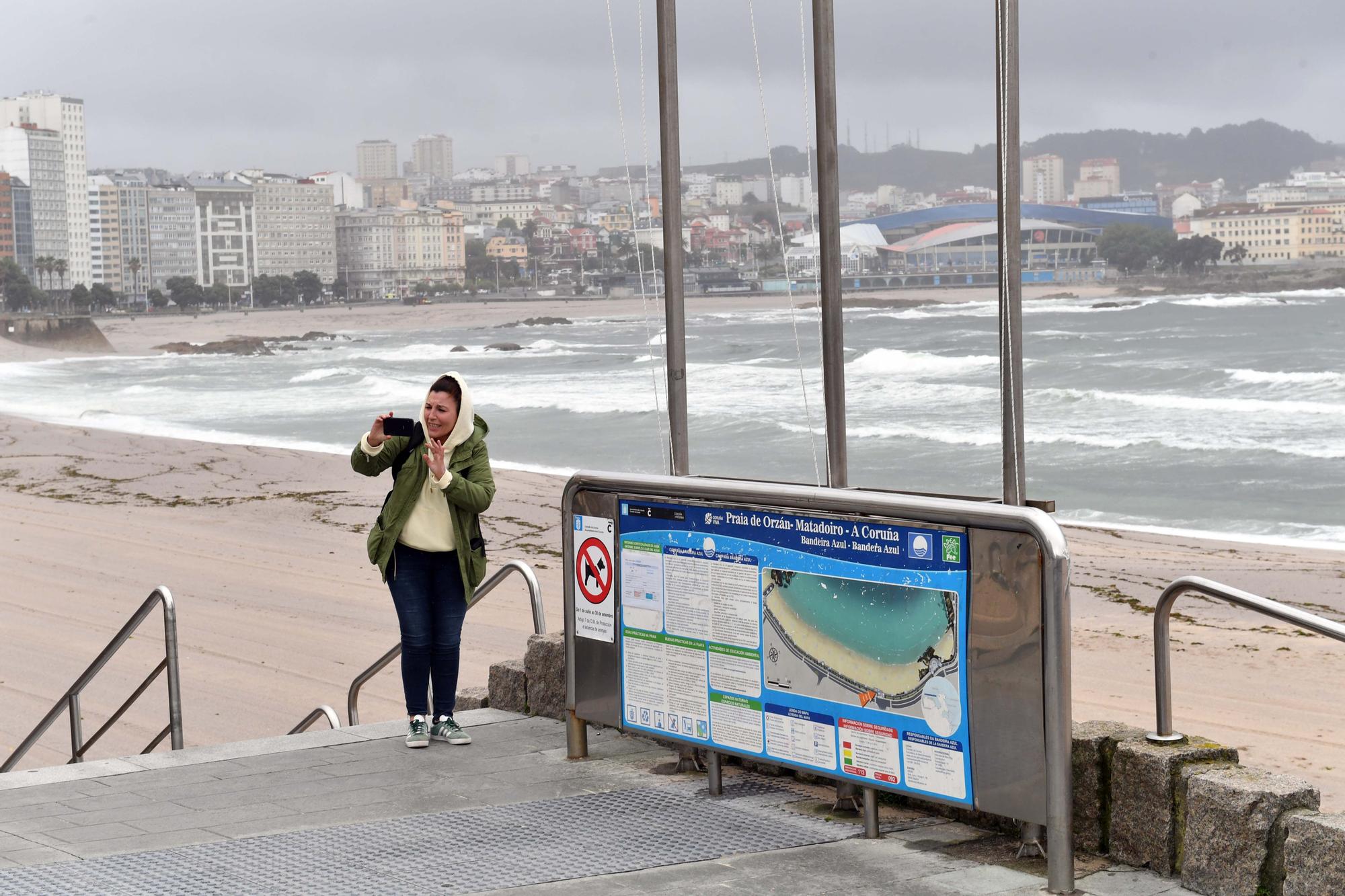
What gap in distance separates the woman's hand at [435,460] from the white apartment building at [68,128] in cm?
13366

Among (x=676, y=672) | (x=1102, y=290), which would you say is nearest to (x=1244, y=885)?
(x=676, y=672)

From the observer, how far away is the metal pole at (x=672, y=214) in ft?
18.6

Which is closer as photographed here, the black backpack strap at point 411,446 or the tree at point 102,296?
the black backpack strap at point 411,446

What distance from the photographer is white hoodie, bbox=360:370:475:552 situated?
5.82m

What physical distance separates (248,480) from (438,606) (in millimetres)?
23658

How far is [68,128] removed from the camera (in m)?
132

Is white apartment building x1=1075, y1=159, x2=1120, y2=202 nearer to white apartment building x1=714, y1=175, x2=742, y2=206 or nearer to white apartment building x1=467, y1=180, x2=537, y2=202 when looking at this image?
white apartment building x1=467, y1=180, x2=537, y2=202

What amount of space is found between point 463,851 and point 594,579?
1.23m

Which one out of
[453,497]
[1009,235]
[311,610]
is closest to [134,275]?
[311,610]

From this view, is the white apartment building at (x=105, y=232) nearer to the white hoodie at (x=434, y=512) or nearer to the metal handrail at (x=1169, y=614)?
the white hoodie at (x=434, y=512)

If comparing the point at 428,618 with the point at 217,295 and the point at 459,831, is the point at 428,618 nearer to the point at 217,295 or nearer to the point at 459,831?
the point at 459,831

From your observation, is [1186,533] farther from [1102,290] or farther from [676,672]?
[1102,290]

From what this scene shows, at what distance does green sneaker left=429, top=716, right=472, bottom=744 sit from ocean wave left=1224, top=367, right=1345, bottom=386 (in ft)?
143

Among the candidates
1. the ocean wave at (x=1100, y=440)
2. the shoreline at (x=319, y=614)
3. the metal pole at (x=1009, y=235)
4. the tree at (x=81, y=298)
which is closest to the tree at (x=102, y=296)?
the tree at (x=81, y=298)
